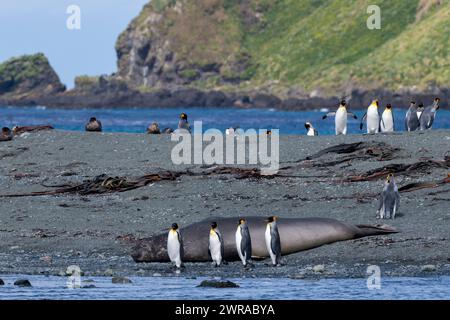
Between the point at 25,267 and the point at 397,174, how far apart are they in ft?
30.8

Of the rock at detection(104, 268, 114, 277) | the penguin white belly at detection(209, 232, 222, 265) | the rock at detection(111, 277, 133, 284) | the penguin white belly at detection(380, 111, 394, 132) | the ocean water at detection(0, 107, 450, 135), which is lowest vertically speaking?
the ocean water at detection(0, 107, 450, 135)

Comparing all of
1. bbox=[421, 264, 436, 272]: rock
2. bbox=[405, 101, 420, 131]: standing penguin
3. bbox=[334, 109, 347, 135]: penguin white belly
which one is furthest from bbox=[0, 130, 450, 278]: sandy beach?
bbox=[405, 101, 420, 131]: standing penguin

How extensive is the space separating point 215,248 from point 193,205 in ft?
16.3

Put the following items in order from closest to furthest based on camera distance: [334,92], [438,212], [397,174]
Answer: [438,212], [397,174], [334,92]

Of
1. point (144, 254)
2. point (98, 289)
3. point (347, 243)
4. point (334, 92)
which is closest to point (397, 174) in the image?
point (347, 243)

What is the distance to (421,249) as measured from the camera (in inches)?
797

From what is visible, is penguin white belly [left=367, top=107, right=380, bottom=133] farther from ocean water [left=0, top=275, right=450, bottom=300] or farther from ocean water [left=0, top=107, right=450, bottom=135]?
ocean water [left=0, top=107, right=450, bottom=135]

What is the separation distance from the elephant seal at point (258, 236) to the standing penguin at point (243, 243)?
0.43m

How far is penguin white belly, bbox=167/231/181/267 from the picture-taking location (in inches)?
784

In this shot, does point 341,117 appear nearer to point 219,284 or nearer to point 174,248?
point 174,248

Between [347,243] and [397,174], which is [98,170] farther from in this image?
[347,243]

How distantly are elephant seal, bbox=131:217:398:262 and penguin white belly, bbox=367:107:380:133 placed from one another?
1362 cm

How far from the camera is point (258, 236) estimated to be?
2080 centimetres

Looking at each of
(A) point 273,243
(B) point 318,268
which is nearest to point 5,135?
(A) point 273,243
